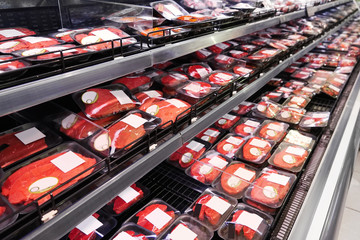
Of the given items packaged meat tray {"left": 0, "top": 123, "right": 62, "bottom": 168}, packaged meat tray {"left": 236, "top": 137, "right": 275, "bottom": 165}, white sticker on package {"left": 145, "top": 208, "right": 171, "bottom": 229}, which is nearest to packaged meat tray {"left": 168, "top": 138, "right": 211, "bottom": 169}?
packaged meat tray {"left": 236, "top": 137, "right": 275, "bottom": 165}

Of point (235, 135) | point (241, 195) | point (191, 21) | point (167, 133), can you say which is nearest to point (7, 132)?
point (167, 133)

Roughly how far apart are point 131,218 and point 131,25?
88 cm

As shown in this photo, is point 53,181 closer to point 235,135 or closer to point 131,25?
point 131,25

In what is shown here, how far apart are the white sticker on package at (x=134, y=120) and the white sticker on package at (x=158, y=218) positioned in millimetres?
447

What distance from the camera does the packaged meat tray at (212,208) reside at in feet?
4.15

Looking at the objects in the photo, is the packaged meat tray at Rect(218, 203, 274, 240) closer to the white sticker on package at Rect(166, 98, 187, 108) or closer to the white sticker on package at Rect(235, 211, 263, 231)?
the white sticker on package at Rect(235, 211, 263, 231)

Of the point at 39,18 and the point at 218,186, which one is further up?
the point at 39,18

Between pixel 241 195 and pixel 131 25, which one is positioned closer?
pixel 131 25

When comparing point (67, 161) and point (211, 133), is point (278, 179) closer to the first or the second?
point (211, 133)

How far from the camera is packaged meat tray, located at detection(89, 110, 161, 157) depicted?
0.94 metres

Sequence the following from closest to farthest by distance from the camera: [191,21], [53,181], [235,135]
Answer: [53,181]
[191,21]
[235,135]

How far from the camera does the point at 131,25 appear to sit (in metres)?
1.21

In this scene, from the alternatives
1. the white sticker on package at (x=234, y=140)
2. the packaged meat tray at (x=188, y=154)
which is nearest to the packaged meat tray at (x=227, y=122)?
the white sticker on package at (x=234, y=140)

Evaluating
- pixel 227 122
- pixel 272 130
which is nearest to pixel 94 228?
pixel 227 122
